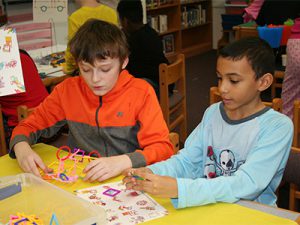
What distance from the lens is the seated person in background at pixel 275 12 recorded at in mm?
4344

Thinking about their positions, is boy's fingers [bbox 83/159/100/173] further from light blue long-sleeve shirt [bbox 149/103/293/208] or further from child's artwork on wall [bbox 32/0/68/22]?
child's artwork on wall [bbox 32/0/68/22]

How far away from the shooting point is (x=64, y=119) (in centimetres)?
177

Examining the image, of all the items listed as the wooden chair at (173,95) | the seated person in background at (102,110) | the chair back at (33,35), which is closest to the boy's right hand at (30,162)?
the seated person in background at (102,110)

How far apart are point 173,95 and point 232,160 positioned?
184cm

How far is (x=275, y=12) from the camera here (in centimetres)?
435

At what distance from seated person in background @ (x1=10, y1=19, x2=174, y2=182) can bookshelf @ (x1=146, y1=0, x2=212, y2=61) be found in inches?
189

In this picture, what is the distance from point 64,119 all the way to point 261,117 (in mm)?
799

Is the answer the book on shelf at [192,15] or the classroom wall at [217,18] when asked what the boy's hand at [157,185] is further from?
the classroom wall at [217,18]

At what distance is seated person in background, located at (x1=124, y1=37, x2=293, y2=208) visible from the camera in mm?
1159

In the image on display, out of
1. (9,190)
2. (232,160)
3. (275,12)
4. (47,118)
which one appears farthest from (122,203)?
(275,12)

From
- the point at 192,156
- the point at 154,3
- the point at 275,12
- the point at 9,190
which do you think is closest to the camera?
the point at 9,190

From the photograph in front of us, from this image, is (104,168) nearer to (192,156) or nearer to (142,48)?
(192,156)

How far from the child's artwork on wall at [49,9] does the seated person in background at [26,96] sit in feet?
3.12

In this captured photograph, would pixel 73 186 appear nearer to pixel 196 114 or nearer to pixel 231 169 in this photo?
pixel 231 169
